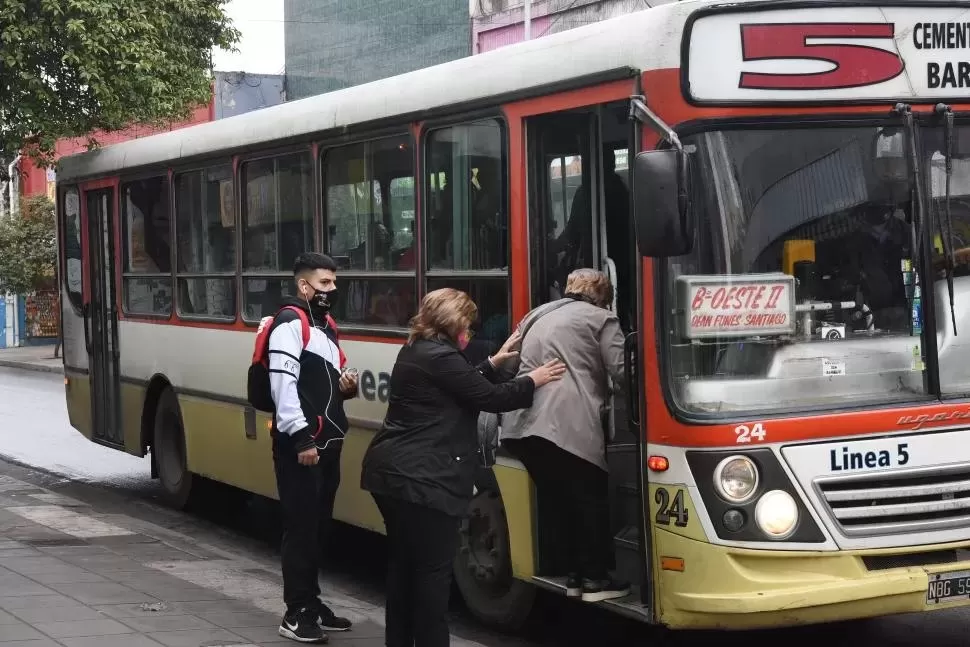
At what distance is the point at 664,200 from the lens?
5.81 m

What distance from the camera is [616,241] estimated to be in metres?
6.86

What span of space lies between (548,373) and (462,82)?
1913 millimetres

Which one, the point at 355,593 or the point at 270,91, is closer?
the point at 355,593

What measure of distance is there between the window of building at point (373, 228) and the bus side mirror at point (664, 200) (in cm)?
253

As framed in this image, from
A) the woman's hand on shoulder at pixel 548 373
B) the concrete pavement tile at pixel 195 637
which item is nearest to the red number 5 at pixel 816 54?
the woman's hand on shoulder at pixel 548 373

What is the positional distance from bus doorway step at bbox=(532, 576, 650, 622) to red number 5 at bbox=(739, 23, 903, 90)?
7.16 ft

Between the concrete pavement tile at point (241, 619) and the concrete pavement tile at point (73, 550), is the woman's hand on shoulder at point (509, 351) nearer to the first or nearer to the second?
the concrete pavement tile at point (241, 619)

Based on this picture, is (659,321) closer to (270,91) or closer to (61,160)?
(61,160)

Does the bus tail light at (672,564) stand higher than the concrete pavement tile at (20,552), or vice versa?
the bus tail light at (672,564)

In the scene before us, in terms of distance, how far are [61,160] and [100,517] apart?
3.87 m

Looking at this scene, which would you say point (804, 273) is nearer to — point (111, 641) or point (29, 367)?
point (111, 641)

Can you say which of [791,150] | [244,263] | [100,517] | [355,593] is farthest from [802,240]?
[100,517]

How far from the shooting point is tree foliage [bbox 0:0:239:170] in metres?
17.5

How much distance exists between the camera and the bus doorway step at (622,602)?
251 inches
